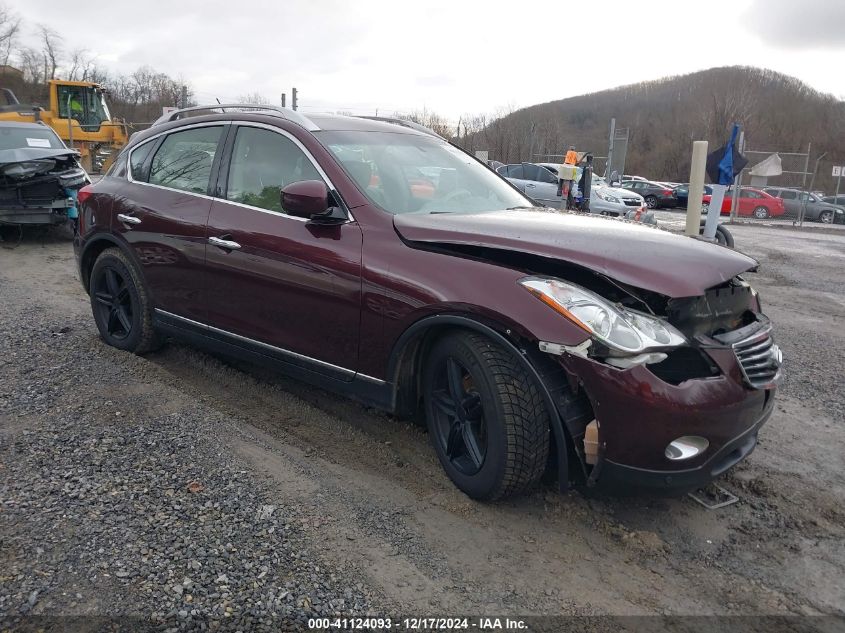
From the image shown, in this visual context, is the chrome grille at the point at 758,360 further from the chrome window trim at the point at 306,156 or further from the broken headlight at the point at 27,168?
the broken headlight at the point at 27,168

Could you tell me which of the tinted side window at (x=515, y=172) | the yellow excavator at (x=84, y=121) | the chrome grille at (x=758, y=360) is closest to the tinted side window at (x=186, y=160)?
the chrome grille at (x=758, y=360)

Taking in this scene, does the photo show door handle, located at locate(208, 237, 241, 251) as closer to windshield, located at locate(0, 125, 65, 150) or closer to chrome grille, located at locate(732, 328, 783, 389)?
chrome grille, located at locate(732, 328, 783, 389)

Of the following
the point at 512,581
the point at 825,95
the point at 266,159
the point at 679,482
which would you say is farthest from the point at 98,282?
the point at 825,95

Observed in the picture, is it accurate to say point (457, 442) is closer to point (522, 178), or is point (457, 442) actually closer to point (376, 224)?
point (376, 224)

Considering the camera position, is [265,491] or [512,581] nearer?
[512,581]

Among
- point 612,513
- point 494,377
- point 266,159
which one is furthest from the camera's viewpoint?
point 266,159

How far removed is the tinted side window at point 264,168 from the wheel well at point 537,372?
1149 mm

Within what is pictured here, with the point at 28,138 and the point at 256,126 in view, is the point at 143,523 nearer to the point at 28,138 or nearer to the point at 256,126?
the point at 256,126

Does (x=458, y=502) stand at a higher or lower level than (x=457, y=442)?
lower

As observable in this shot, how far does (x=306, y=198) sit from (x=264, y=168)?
0.78m

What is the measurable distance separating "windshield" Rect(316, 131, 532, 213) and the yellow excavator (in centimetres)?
1938

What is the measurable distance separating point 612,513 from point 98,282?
416cm

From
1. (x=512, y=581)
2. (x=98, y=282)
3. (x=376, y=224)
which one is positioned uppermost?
(x=376, y=224)

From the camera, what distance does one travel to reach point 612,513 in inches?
121
